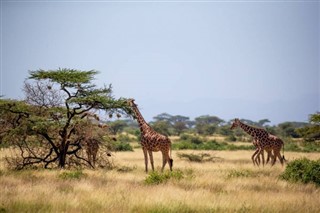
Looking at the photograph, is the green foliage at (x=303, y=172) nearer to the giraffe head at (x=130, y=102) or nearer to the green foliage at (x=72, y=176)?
the giraffe head at (x=130, y=102)

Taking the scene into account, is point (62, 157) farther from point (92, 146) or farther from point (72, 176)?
point (72, 176)

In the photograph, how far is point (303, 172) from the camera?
13.2m

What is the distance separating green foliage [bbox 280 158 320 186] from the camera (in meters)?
12.8

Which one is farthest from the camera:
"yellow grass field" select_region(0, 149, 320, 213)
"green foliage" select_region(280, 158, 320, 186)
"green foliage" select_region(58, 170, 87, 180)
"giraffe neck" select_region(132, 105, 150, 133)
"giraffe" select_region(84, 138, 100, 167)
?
"giraffe neck" select_region(132, 105, 150, 133)

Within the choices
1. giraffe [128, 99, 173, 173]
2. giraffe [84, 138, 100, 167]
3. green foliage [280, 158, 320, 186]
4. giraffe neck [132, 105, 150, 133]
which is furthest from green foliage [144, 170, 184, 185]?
giraffe [84, 138, 100, 167]

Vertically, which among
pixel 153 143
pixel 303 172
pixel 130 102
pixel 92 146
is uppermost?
pixel 130 102

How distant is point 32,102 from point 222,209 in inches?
400

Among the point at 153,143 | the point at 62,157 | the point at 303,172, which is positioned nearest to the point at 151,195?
the point at 153,143

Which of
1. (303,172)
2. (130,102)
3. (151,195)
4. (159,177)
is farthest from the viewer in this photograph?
(130,102)

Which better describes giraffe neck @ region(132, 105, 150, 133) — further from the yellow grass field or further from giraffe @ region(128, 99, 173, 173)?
the yellow grass field

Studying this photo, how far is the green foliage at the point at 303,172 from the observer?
12844 mm

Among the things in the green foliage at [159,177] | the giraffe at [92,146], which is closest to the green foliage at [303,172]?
the green foliage at [159,177]

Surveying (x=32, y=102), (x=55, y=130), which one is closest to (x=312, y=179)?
(x=55, y=130)

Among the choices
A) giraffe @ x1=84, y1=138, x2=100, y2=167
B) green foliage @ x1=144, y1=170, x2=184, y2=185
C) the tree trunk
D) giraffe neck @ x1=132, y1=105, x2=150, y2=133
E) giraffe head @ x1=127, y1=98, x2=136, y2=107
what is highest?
giraffe head @ x1=127, y1=98, x2=136, y2=107
